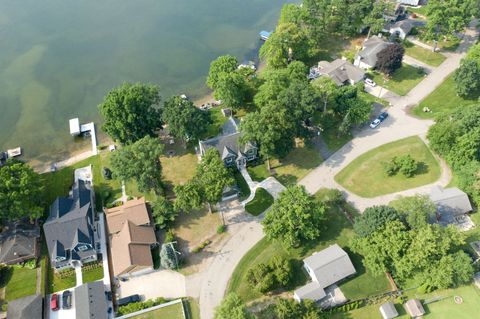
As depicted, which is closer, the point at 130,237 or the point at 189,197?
the point at 130,237

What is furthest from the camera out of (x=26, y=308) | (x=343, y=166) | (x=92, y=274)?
(x=343, y=166)

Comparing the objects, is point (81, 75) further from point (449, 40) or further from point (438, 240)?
point (449, 40)

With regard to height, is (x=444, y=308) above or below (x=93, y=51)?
below

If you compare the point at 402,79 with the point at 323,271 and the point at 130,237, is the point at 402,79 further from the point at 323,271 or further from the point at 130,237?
the point at 130,237

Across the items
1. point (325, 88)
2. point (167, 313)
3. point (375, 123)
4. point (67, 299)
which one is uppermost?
point (325, 88)

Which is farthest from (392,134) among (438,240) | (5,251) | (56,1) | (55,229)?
(56,1)

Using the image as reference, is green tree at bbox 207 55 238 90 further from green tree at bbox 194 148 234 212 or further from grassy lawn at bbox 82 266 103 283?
grassy lawn at bbox 82 266 103 283

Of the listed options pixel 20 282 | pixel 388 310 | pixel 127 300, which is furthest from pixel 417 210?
pixel 20 282
